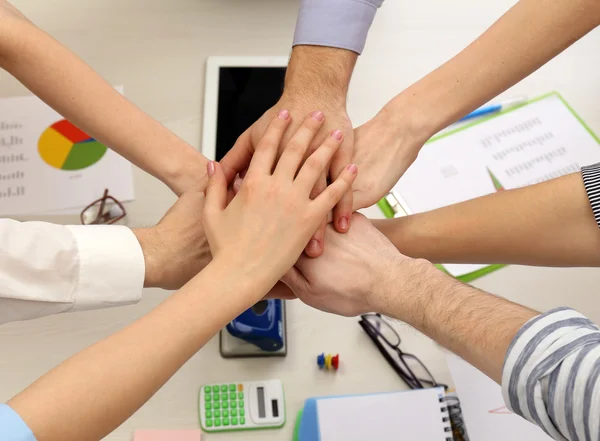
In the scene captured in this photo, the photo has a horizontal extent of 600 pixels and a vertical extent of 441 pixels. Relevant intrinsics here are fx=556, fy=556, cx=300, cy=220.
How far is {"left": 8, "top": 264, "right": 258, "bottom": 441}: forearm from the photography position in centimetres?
51

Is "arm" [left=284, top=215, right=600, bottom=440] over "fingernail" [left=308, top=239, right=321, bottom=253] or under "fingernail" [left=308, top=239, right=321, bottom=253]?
under

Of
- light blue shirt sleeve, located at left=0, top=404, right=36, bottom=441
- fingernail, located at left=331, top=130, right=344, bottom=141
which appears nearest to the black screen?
fingernail, located at left=331, top=130, right=344, bottom=141

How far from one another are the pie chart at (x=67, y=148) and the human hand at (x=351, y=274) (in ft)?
1.52

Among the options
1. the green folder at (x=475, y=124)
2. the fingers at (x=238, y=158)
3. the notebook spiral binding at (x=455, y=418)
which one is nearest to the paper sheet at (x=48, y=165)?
the fingers at (x=238, y=158)

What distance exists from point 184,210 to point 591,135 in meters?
0.76

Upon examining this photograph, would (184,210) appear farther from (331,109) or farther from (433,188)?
(433,188)

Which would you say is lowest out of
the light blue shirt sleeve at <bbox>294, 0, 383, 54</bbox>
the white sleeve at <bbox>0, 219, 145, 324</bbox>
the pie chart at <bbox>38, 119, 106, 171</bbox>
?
the white sleeve at <bbox>0, 219, 145, 324</bbox>

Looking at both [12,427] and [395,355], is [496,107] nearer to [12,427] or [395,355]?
[395,355]

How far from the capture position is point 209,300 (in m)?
0.65

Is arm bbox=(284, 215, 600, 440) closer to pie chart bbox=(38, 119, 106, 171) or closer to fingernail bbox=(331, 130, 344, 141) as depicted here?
fingernail bbox=(331, 130, 344, 141)

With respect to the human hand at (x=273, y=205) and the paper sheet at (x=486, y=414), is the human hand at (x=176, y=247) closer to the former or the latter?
the human hand at (x=273, y=205)

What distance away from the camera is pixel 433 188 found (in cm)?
100

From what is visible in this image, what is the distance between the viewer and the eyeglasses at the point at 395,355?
2.80ft

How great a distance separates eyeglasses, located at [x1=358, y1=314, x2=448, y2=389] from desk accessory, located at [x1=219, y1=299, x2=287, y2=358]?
137 millimetres
